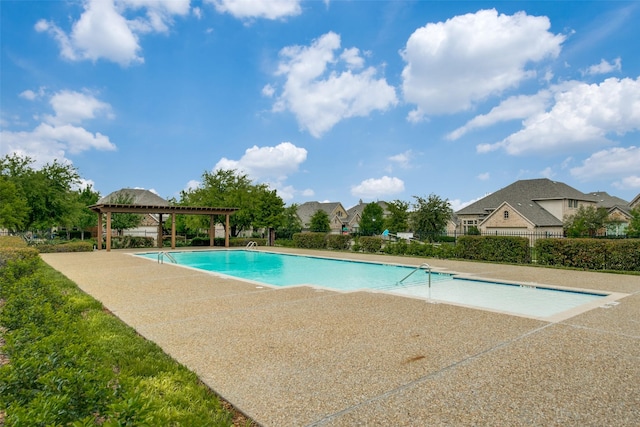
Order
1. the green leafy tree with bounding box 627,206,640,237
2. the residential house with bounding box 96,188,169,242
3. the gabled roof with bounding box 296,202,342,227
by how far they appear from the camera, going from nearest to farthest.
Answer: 1. the green leafy tree with bounding box 627,206,640,237
2. the residential house with bounding box 96,188,169,242
3. the gabled roof with bounding box 296,202,342,227

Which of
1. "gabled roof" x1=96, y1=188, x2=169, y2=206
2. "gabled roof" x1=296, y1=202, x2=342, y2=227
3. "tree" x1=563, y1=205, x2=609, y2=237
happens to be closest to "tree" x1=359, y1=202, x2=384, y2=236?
"gabled roof" x1=296, y1=202, x2=342, y2=227

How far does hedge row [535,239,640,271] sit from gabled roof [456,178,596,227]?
2379cm

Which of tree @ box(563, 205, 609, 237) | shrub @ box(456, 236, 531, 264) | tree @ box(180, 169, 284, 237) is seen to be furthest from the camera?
tree @ box(563, 205, 609, 237)

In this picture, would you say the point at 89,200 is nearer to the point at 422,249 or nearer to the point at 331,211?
the point at 331,211

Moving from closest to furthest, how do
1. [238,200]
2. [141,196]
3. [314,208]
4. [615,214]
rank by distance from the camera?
1. [238,200]
2. [615,214]
3. [141,196]
4. [314,208]

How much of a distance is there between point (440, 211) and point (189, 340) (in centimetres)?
2407

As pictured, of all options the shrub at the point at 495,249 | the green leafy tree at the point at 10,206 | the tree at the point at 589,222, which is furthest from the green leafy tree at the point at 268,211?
the tree at the point at 589,222

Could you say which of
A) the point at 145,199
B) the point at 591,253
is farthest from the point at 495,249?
the point at 145,199

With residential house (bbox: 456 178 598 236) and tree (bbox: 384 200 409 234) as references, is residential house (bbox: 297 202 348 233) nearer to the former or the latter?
tree (bbox: 384 200 409 234)

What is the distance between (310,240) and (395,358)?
20.9 meters

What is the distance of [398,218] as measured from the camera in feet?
138

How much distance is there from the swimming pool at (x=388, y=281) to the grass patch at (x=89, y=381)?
5.40m

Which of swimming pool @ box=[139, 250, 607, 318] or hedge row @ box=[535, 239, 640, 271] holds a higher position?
hedge row @ box=[535, 239, 640, 271]

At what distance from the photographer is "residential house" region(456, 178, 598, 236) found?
3600 centimetres
